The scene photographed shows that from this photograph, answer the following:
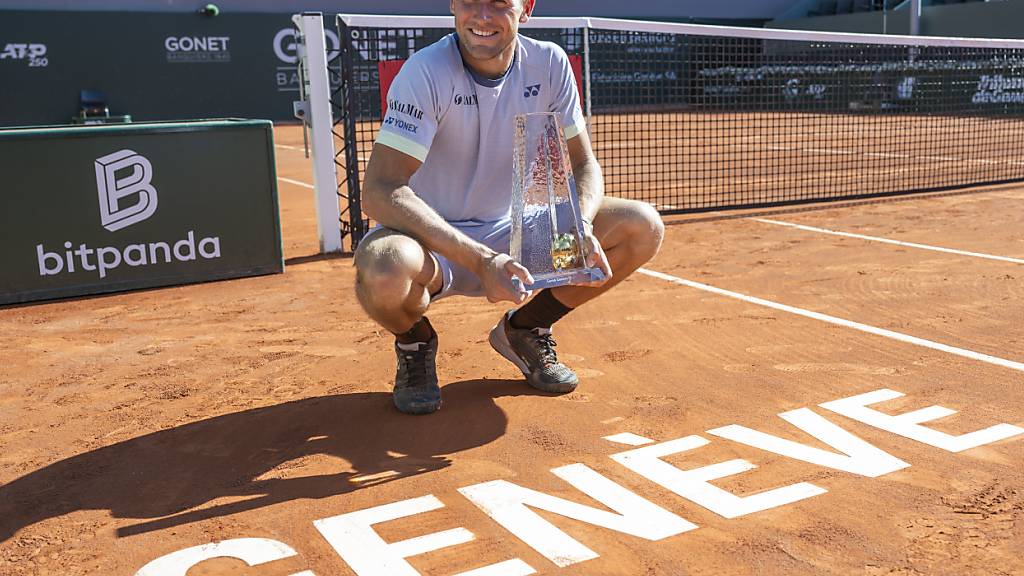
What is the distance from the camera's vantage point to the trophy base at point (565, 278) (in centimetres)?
301

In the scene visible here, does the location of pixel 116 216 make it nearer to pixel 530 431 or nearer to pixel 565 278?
pixel 530 431

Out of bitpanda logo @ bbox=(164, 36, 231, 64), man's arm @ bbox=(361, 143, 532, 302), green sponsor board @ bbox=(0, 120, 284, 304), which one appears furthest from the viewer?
bitpanda logo @ bbox=(164, 36, 231, 64)

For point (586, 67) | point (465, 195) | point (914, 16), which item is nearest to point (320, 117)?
point (586, 67)

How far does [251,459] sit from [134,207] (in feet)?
10.1

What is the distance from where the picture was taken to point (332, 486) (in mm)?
2922

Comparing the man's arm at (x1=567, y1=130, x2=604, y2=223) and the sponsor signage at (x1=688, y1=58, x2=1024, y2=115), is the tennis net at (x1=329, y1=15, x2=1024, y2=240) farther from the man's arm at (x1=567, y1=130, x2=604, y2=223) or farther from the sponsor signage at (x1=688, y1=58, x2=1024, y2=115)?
the man's arm at (x1=567, y1=130, x2=604, y2=223)

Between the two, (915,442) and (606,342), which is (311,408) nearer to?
(606,342)

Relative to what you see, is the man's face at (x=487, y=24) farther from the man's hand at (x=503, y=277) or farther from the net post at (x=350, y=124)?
the net post at (x=350, y=124)

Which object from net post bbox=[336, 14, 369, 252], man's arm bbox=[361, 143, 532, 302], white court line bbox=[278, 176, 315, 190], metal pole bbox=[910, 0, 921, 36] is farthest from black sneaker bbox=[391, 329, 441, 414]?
metal pole bbox=[910, 0, 921, 36]

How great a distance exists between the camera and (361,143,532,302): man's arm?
2.98 metres

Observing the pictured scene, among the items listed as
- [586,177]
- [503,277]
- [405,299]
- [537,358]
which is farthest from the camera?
[537,358]

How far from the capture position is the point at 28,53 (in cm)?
2130

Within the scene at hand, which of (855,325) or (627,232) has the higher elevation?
(627,232)

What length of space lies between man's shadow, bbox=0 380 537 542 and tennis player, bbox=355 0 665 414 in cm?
19
